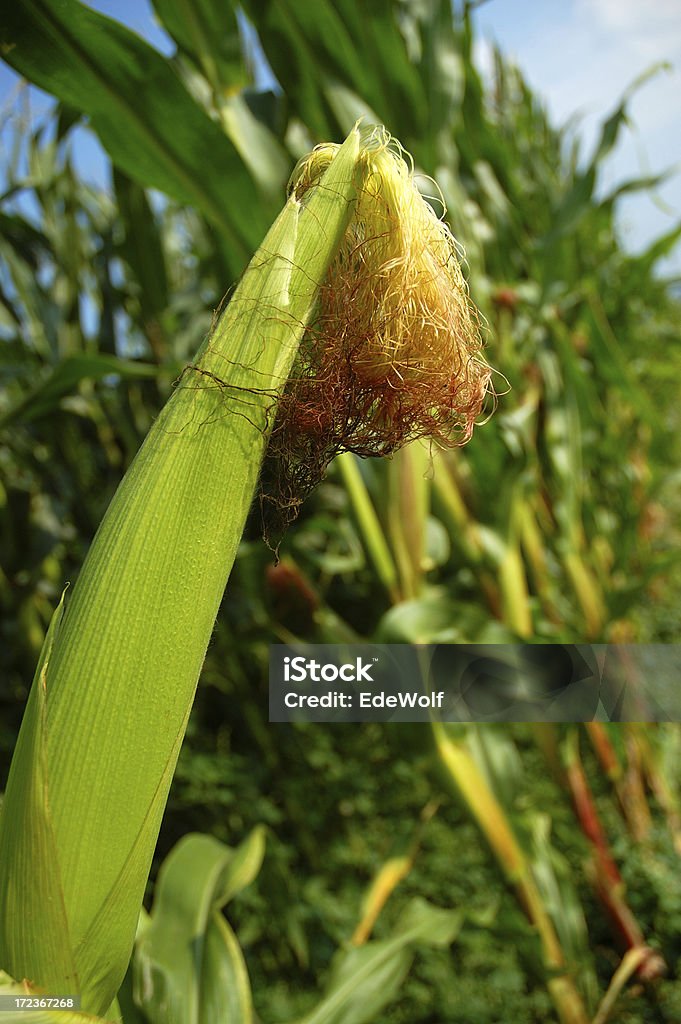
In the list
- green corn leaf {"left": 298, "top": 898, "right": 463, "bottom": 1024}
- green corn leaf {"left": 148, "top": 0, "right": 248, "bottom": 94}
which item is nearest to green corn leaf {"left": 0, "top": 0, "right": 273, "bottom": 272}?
green corn leaf {"left": 148, "top": 0, "right": 248, "bottom": 94}

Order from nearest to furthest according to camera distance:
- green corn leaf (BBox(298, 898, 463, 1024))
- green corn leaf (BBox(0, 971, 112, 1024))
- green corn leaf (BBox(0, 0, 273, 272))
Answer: green corn leaf (BBox(0, 971, 112, 1024)) < green corn leaf (BBox(0, 0, 273, 272)) < green corn leaf (BBox(298, 898, 463, 1024))

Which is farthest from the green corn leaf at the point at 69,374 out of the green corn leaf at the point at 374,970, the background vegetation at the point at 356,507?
the green corn leaf at the point at 374,970

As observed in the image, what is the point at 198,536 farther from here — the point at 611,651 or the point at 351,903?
the point at 351,903

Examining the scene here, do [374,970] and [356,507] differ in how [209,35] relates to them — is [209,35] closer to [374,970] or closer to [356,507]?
[356,507]

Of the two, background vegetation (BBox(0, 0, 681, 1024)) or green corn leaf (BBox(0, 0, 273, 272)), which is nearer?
green corn leaf (BBox(0, 0, 273, 272))

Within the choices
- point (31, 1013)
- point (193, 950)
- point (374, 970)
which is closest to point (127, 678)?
point (31, 1013)

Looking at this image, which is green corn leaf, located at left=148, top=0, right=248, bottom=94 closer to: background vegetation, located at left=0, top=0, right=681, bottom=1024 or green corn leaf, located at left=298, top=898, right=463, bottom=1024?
background vegetation, located at left=0, top=0, right=681, bottom=1024

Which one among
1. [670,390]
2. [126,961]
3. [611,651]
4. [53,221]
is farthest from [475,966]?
[670,390]
